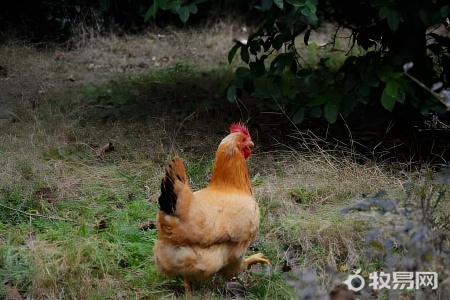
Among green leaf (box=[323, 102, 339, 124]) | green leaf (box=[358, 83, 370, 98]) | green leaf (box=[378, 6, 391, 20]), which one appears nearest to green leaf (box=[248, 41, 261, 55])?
green leaf (box=[323, 102, 339, 124])

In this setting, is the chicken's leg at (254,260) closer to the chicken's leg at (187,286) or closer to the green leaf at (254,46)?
the chicken's leg at (187,286)

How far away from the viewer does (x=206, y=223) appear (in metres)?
3.56

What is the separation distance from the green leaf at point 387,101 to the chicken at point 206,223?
64.9 inches

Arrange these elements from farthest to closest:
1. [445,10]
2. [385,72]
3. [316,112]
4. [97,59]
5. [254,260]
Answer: [97,59]
[316,112]
[385,72]
[445,10]
[254,260]

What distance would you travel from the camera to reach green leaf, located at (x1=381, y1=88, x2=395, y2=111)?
5039mm

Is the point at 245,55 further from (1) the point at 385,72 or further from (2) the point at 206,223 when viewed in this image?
(2) the point at 206,223

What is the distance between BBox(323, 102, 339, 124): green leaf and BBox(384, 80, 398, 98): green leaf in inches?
15.9

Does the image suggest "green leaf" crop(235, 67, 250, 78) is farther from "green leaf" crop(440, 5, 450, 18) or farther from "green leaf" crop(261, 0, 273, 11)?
"green leaf" crop(440, 5, 450, 18)

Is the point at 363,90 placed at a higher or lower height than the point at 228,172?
higher

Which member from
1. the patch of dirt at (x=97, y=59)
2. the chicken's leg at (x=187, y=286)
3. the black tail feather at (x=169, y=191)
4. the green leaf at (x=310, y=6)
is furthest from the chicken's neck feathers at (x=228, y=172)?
the patch of dirt at (x=97, y=59)

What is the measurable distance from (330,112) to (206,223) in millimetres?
2031

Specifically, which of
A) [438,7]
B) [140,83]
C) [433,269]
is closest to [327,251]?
[433,269]

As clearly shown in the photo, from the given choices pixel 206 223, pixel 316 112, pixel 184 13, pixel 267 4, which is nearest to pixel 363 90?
pixel 316 112

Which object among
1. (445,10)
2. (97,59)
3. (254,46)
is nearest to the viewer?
(445,10)
